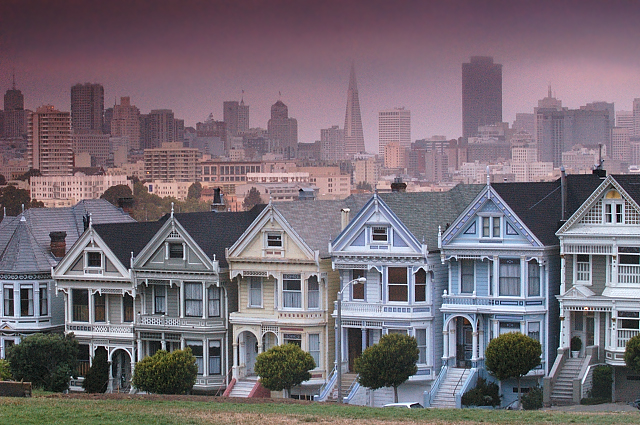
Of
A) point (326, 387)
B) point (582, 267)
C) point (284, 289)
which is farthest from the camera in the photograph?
point (284, 289)

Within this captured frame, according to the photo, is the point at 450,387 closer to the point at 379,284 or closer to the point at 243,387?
the point at 379,284

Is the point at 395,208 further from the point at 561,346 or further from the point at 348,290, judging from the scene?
the point at 561,346

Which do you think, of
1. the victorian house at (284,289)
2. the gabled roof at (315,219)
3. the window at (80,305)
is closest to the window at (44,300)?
the window at (80,305)

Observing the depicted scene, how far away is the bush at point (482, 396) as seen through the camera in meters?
42.9

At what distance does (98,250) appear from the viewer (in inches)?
2026

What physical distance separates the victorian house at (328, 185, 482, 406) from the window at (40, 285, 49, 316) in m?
14.0

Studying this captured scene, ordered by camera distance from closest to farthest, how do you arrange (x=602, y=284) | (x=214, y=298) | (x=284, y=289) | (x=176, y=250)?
(x=602, y=284)
(x=284, y=289)
(x=214, y=298)
(x=176, y=250)

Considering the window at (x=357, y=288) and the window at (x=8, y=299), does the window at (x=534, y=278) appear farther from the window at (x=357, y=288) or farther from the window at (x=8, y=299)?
the window at (x=8, y=299)

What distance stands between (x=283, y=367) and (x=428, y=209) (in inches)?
329

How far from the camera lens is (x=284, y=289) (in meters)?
47.7

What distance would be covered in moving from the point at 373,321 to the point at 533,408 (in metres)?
7.02

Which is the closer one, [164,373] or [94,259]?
[164,373]

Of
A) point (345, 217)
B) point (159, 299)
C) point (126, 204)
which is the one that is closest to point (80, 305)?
point (159, 299)

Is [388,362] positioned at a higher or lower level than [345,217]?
lower
